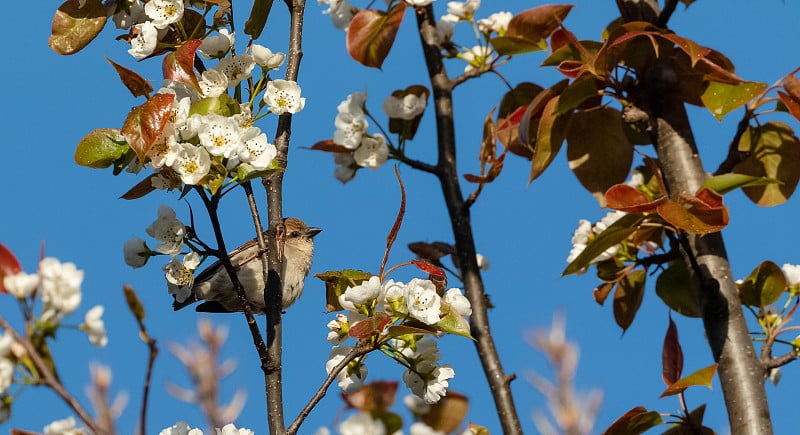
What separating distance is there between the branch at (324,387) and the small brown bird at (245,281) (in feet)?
9.54

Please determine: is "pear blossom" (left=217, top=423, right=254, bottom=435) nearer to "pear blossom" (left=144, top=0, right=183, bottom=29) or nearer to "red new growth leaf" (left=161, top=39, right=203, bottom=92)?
"red new growth leaf" (left=161, top=39, right=203, bottom=92)

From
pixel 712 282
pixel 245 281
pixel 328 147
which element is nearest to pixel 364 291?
pixel 712 282

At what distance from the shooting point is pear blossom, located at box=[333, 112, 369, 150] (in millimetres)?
2676

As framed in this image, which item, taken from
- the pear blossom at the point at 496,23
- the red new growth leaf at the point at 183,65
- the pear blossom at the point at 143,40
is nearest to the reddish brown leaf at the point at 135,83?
the red new growth leaf at the point at 183,65

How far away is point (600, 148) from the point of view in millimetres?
2578

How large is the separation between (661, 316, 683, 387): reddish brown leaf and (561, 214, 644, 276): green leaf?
397mm

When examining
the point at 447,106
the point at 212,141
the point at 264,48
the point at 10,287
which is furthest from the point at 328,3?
the point at 10,287

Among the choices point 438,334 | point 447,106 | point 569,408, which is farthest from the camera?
point 569,408

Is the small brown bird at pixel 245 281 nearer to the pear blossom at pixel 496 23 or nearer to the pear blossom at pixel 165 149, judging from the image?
the pear blossom at pixel 496 23

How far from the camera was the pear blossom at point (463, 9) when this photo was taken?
2895 mm

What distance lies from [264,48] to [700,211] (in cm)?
104

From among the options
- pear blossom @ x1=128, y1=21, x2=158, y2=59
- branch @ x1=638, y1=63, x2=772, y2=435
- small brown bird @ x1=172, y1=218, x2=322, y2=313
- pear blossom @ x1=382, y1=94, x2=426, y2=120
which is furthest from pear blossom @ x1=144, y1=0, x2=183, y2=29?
small brown bird @ x1=172, y1=218, x2=322, y2=313

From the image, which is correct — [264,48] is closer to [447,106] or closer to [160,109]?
[160,109]

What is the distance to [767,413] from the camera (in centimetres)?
216
